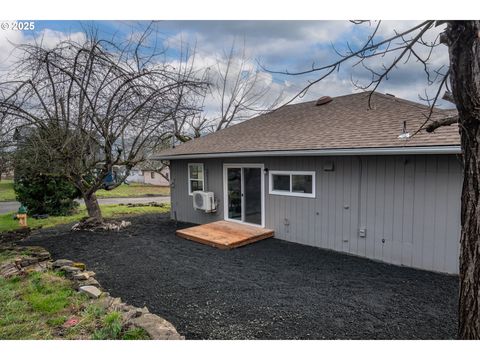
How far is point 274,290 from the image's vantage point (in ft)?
13.9

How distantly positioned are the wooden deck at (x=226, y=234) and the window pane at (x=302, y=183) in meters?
1.27

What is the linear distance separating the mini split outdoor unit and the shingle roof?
3.90ft

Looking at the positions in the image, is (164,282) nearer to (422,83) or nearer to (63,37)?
(422,83)

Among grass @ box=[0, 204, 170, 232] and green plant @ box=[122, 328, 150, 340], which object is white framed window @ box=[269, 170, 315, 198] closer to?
green plant @ box=[122, 328, 150, 340]

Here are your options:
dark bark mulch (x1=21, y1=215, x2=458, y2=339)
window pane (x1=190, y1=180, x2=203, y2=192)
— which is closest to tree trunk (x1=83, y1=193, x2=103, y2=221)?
dark bark mulch (x1=21, y1=215, x2=458, y2=339)

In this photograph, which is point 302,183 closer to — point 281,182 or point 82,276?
point 281,182

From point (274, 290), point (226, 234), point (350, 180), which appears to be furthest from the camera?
point (226, 234)

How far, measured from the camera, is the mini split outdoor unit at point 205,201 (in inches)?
341

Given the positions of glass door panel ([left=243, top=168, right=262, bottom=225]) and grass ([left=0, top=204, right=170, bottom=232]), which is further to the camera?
grass ([left=0, top=204, right=170, bottom=232])

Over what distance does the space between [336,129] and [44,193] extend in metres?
10.3

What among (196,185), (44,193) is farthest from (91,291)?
(44,193)

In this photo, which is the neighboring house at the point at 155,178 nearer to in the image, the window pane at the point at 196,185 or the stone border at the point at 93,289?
the window pane at the point at 196,185

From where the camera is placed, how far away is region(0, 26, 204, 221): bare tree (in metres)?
6.54

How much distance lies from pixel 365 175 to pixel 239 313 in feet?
11.6
